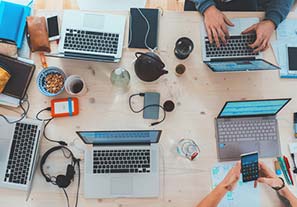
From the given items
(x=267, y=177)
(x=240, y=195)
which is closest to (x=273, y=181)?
(x=267, y=177)

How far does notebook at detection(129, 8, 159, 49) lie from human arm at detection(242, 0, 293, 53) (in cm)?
39

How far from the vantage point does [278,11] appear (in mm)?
1253

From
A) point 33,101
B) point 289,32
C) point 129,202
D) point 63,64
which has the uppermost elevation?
point 289,32

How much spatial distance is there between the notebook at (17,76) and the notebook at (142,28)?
0.45 metres

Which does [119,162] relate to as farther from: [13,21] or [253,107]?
[13,21]

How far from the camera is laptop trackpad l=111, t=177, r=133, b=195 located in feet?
3.79

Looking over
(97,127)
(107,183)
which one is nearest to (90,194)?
(107,183)

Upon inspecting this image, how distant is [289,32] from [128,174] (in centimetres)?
95

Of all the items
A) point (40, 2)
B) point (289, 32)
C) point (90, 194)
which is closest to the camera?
point (90, 194)

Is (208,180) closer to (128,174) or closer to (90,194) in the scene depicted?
(128,174)

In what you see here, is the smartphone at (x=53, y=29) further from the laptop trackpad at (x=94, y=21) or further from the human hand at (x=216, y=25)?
the human hand at (x=216, y=25)

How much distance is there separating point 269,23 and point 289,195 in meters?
0.72

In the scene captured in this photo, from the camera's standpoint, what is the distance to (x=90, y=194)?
1148 mm

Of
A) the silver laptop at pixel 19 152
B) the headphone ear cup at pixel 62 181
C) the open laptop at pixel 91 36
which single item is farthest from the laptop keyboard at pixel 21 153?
the open laptop at pixel 91 36
